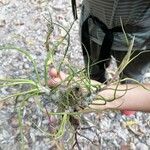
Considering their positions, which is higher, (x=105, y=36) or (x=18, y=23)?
(x=105, y=36)

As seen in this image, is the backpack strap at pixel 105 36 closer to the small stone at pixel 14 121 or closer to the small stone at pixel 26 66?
the small stone at pixel 14 121

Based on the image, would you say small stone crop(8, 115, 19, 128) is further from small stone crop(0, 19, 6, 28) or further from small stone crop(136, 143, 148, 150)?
small stone crop(0, 19, 6, 28)

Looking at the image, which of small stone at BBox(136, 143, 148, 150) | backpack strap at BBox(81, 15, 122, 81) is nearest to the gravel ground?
small stone at BBox(136, 143, 148, 150)

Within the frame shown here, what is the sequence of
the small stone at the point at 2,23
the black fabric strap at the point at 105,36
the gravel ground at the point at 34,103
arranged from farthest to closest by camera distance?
the small stone at the point at 2,23, the gravel ground at the point at 34,103, the black fabric strap at the point at 105,36

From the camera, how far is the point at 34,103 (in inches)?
77.8

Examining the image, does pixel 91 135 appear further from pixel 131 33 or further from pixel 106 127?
pixel 131 33

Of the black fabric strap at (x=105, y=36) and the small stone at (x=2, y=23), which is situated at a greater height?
the black fabric strap at (x=105, y=36)

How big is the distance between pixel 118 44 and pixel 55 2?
1.39 m

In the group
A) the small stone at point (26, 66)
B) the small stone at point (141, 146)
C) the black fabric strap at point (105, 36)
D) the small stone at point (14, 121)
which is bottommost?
the small stone at point (141, 146)

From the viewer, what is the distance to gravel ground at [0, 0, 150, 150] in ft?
6.05

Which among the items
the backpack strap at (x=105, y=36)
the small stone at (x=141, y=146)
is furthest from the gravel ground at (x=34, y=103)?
the backpack strap at (x=105, y=36)

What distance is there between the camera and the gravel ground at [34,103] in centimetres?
184

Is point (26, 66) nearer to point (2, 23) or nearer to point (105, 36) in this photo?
point (2, 23)

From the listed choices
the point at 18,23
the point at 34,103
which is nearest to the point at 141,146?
the point at 34,103
